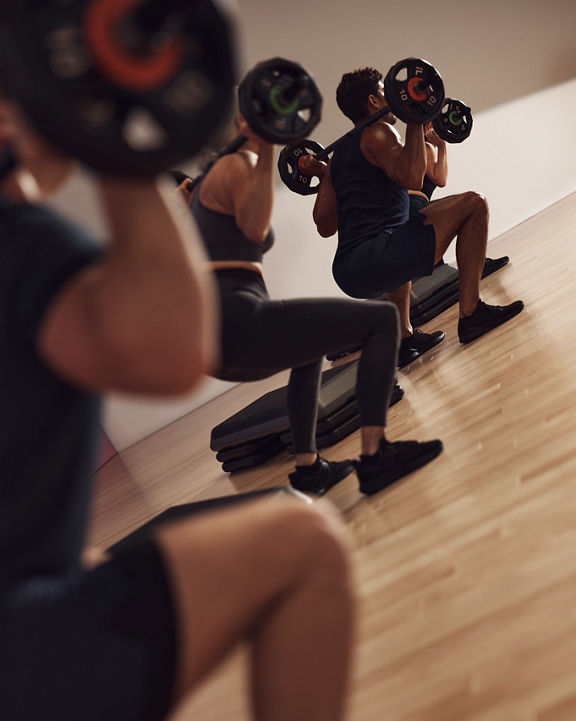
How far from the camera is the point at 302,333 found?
172 cm

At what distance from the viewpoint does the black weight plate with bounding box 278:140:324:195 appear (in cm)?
346

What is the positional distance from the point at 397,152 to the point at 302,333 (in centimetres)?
129

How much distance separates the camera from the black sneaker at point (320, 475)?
2102 mm

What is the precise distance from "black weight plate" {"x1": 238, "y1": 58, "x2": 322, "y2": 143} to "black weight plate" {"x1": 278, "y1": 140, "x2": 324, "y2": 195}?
5.13 feet

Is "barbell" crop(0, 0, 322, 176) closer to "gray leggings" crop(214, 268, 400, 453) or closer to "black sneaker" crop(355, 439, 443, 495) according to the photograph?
"gray leggings" crop(214, 268, 400, 453)

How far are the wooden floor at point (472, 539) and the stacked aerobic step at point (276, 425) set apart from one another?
0.05 m

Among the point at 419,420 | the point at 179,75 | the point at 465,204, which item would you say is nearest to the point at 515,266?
the point at 465,204

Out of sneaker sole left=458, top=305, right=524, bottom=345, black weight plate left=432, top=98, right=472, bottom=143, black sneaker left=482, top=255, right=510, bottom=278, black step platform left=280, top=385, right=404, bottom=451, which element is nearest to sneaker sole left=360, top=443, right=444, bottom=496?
black step platform left=280, top=385, right=404, bottom=451

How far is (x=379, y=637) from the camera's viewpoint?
4.09 ft

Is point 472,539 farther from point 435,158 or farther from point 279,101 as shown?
point 435,158

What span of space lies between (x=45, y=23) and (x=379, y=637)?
109cm

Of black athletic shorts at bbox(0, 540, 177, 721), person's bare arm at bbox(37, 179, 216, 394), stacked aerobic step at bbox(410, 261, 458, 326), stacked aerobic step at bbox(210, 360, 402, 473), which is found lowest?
stacked aerobic step at bbox(410, 261, 458, 326)

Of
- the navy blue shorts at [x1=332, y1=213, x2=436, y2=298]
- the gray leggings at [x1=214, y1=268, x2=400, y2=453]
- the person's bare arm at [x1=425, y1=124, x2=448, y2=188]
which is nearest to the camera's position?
the gray leggings at [x1=214, y1=268, x2=400, y2=453]

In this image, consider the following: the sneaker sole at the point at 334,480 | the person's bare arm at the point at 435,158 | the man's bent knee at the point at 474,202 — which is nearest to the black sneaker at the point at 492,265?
the person's bare arm at the point at 435,158
